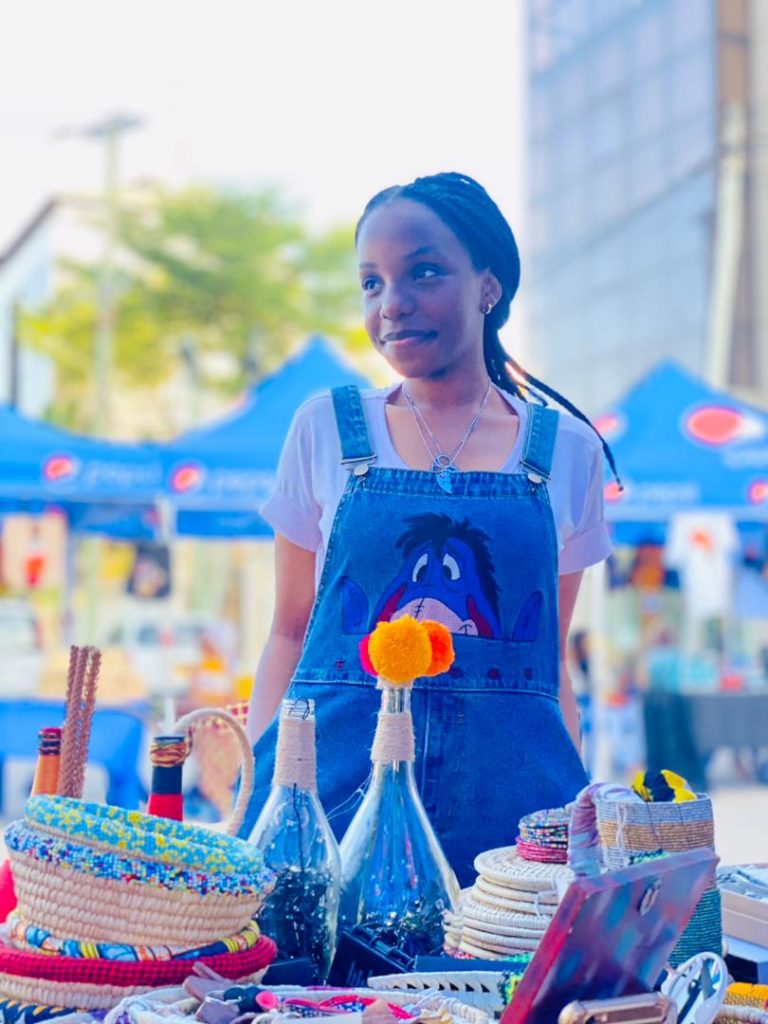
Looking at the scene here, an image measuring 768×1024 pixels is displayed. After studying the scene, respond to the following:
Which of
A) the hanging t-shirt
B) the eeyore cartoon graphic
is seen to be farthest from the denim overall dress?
the hanging t-shirt

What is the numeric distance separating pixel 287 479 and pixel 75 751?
0.73 meters

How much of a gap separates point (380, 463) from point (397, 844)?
65cm

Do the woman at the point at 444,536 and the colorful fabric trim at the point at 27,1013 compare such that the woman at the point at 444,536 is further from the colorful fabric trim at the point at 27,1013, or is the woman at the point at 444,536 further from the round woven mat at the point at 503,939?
the colorful fabric trim at the point at 27,1013

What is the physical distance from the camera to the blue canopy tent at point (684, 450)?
916cm

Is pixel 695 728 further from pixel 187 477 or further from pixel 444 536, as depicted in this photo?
pixel 444 536

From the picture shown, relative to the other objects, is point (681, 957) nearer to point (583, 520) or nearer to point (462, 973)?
point (462, 973)

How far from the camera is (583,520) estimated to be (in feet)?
6.82

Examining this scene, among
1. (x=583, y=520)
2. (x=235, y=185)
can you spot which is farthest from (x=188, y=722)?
(x=235, y=185)

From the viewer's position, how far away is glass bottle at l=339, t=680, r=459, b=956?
1458mm

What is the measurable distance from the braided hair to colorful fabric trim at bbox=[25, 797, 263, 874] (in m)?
0.97

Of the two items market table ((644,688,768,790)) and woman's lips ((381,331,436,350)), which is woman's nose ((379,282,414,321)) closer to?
woman's lips ((381,331,436,350))

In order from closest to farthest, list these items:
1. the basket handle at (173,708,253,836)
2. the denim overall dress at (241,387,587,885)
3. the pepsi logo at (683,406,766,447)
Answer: the basket handle at (173,708,253,836) < the denim overall dress at (241,387,587,885) < the pepsi logo at (683,406,766,447)

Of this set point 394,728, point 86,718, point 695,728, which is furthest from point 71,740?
point 695,728

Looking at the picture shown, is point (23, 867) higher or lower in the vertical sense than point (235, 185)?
lower
